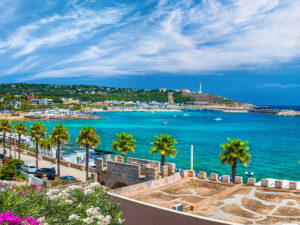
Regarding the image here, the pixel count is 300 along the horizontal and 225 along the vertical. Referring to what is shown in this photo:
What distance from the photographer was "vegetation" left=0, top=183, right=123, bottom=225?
9.02 metres

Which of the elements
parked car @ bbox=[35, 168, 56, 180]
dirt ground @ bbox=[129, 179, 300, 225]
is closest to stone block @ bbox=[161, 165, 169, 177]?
dirt ground @ bbox=[129, 179, 300, 225]

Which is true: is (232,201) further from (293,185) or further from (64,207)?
(64,207)

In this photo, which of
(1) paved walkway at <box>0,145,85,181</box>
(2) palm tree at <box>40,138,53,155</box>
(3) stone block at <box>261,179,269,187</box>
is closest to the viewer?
(3) stone block at <box>261,179,269,187</box>

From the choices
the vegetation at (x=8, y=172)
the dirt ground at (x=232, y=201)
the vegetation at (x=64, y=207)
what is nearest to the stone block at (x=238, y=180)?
the dirt ground at (x=232, y=201)

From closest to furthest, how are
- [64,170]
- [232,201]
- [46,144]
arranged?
[232,201] < [64,170] < [46,144]

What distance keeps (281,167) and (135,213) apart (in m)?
53.2

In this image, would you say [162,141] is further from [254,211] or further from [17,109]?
A: [17,109]

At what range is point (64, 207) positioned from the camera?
1095 centimetres

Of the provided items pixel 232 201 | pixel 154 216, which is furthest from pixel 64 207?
pixel 232 201

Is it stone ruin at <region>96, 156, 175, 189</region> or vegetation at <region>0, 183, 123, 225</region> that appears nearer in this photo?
vegetation at <region>0, 183, 123, 225</region>

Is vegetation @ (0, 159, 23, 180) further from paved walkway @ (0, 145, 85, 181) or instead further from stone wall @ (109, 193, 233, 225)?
stone wall @ (109, 193, 233, 225)

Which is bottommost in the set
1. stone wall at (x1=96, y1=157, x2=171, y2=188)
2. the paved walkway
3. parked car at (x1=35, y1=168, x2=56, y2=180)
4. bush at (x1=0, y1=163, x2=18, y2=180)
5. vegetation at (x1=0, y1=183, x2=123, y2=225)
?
the paved walkway

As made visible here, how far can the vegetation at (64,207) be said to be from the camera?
29.6 feet

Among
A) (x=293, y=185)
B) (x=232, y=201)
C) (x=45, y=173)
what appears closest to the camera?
(x=232, y=201)
